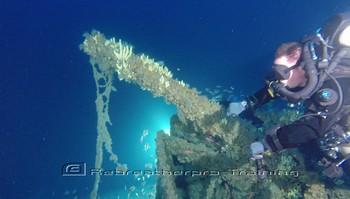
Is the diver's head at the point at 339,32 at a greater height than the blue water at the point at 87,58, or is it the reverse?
the blue water at the point at 87,58

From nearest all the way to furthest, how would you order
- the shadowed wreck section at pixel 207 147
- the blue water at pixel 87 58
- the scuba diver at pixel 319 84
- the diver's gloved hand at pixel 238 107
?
the scuba diver at pixel 319 84 → the diver's gloved hand at pixel 238 107 → the shadowed wreck section at pixel 207 147 → the blue water at pixel 87 58

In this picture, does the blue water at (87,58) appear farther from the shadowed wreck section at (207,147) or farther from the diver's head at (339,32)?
the diver's head at (339,32)

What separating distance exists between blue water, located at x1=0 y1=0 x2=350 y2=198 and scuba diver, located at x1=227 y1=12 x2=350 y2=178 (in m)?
24.2

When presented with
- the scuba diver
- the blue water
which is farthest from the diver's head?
the blue water

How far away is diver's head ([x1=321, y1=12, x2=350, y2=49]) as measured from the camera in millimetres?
→ 3584

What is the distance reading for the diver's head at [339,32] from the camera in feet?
11.8

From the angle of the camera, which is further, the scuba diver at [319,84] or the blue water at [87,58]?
the blue water at [87,58]

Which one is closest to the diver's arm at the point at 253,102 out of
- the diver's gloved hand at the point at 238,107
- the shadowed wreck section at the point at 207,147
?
the diver's gloved hand at the point at 238,107

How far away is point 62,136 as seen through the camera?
31.4 meters

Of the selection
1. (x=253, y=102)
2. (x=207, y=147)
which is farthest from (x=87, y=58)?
(x=253, y=102)

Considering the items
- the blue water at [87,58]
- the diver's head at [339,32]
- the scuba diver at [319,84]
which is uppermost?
the blue water at [87,58]

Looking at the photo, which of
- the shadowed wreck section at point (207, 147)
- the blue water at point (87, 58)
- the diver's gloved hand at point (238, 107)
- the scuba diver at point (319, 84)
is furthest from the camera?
the blue water at point (87, 58)

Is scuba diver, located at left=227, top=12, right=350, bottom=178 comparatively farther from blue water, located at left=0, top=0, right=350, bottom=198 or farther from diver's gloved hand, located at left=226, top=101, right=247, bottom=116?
blue water, located at left=0, top=0, right=350, bottom=198

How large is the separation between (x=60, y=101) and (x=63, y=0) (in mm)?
11174
